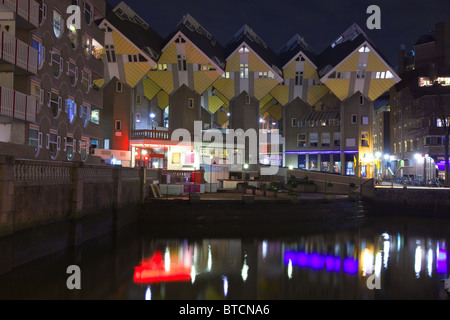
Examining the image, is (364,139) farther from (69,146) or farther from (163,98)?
(69,146)

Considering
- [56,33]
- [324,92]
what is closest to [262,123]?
[324,92]

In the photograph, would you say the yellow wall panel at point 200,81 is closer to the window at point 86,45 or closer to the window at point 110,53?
the window at point 110,53

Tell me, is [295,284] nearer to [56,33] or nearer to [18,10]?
[18,10]

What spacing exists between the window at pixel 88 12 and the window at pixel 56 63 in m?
7.20

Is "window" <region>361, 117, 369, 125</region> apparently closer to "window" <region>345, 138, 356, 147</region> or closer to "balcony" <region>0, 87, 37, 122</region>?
"window" <region>345, 138, 356, 147</region>

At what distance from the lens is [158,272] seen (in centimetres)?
2159

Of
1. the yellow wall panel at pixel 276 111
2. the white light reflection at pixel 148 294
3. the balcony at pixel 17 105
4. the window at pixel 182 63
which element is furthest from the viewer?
the yellow wall panel at pixel 276 111

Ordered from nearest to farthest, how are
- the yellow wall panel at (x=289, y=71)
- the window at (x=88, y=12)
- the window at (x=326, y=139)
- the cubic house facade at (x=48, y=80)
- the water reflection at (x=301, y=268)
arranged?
the water reflection at (x=301, y=268) < the cubic house facade at (x=48, y=80) < the window at (x=88, y=12) < the yellow wall panel at (x=289, y=71) < the window at (x=326, y=139)

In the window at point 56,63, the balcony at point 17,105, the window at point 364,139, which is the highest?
the window at point 56,63

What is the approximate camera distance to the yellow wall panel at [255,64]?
213 ft

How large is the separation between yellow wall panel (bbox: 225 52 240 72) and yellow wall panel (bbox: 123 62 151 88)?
15016 mm

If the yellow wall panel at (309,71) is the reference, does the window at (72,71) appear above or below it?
below

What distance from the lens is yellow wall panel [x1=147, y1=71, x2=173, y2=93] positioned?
60312mm

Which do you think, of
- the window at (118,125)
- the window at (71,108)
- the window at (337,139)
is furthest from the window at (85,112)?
the window at (337,139)
